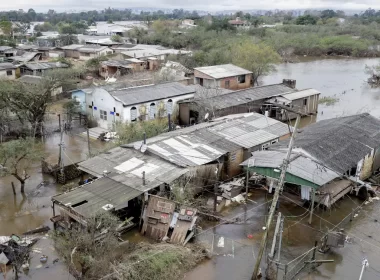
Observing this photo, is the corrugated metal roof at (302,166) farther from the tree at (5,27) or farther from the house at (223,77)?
the tree at (5,27)

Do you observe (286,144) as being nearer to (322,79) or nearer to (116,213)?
(116,213)

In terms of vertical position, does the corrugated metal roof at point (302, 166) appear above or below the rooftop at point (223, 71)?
below

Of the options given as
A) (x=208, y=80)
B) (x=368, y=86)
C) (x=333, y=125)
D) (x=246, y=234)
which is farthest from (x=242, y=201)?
(x=368, y=86)

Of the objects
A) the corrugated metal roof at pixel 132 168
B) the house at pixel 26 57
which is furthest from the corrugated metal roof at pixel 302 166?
the house at pixel 26 57

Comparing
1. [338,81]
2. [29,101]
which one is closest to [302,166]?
[29,101]

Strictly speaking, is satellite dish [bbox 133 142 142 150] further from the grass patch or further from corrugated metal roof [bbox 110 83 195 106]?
the grass patch

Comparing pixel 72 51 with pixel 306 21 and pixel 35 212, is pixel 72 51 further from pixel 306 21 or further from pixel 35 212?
pixel 306 21
